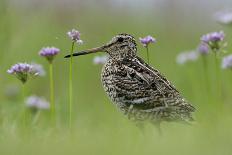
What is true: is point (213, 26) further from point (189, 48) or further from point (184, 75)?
point (184, 75)

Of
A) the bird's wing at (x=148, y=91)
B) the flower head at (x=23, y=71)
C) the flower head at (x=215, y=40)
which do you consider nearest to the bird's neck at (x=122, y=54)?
the bird's wing at (x=148, y=91)

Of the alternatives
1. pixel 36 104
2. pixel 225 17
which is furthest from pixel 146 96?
pixel 225 17

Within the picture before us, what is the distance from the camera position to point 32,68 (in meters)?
7.14

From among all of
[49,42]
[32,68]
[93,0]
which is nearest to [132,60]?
[32,68]

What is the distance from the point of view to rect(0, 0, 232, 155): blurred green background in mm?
5766

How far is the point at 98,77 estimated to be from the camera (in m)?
13.3

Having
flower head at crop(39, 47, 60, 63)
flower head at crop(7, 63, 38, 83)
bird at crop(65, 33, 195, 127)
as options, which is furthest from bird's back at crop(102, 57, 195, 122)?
flower head at crop(7, 63, 38, 83)

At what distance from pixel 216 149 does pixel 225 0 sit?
10.0 meters

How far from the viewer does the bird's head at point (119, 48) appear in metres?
7.89

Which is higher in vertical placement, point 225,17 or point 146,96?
point 225,17

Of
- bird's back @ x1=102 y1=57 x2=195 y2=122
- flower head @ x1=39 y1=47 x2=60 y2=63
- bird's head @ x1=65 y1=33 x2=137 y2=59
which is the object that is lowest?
bird's back @ x1=102 y1=57 x2=195 y2=122

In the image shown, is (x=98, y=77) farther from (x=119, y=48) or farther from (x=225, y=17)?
(x=119, y=48)

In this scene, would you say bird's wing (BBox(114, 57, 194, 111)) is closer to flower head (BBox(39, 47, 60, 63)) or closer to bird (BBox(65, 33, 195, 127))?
bird (BBox(65, 33, 195, 127))

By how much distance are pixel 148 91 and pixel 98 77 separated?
619cm
